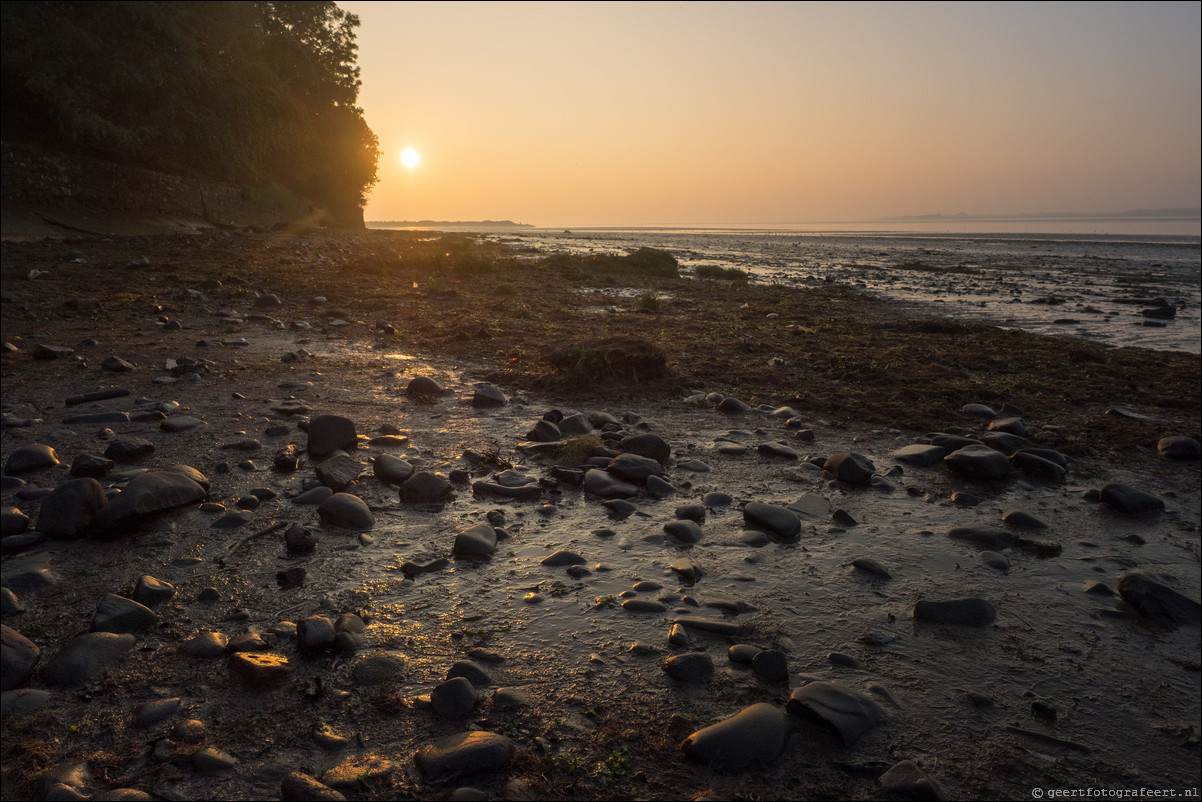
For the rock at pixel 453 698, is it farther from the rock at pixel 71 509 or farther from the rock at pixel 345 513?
the rock at pixel 71 509

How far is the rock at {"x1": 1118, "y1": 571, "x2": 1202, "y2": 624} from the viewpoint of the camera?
2984 mm

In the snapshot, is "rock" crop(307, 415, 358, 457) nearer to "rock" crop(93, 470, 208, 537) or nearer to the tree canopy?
"rock" crop(93, 470, 208, 537)

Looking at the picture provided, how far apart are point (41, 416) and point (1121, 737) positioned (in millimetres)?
6966

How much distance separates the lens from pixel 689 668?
2477mm

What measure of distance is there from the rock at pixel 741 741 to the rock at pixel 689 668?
0.30 metres

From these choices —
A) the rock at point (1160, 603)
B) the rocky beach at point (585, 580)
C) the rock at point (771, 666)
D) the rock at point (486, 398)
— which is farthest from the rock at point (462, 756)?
the rock at point (486, 398)

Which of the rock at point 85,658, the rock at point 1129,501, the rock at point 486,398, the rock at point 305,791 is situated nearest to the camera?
the rock at point 305,791

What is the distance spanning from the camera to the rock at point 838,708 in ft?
7.12

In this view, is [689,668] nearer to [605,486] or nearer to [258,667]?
[258,667]

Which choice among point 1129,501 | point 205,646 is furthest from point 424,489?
point 1129,501

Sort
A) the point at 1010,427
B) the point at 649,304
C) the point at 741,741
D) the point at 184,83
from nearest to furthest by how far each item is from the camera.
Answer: the point at 741,741, the point at 1010,427, the point at 649,304, the point at 184,83

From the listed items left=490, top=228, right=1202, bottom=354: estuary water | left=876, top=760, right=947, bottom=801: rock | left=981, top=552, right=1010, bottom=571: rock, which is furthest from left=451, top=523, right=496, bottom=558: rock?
left=490, top=228, right=1202, bottom=354: estuary water

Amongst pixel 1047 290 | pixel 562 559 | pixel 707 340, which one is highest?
pixel 1047 290

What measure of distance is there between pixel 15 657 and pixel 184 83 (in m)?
26.6
